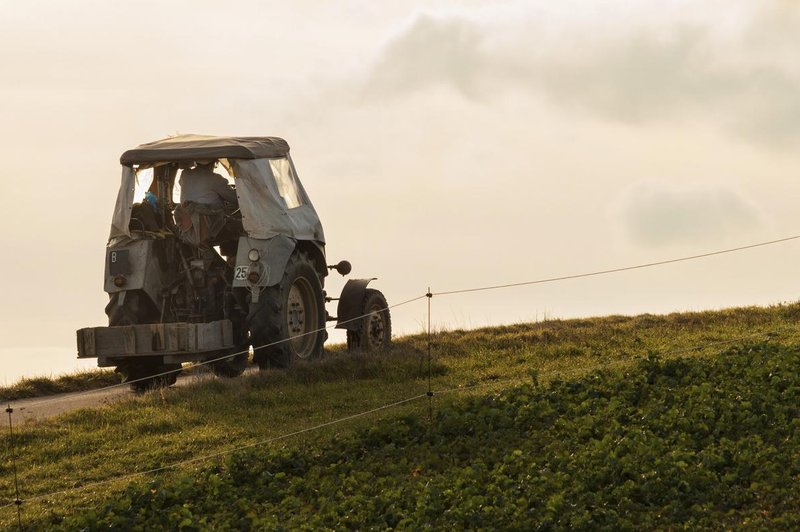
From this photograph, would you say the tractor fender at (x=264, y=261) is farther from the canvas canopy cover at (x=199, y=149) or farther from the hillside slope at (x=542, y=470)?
the hillside slope at (x=542, y=470)

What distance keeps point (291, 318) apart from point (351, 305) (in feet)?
5.88

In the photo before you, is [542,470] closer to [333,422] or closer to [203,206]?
[333,422]

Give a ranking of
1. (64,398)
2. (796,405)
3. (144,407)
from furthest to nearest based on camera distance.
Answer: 1. (64,398)
2. (144,407)
3. (796,405)

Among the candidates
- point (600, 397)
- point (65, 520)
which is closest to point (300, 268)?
point (600, 397)

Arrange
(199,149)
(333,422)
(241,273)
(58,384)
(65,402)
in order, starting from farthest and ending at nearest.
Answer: (58,384) < (65,402) < (199,149) < (241,273) < (333,422)

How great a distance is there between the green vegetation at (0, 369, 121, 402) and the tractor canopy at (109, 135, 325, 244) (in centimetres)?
358

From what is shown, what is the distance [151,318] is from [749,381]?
9.33m

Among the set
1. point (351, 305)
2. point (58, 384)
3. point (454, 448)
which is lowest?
point (454, 448)

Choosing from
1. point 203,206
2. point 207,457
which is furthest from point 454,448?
point 203,206

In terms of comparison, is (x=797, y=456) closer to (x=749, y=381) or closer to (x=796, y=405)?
(x=796, y=405)

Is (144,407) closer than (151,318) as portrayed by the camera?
Yes

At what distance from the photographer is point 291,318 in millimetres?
20469

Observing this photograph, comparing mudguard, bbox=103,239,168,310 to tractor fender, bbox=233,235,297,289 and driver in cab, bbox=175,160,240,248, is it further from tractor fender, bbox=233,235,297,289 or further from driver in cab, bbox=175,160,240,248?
tractor fender, bbox=233,235,297,289

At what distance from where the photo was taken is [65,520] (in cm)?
1324
